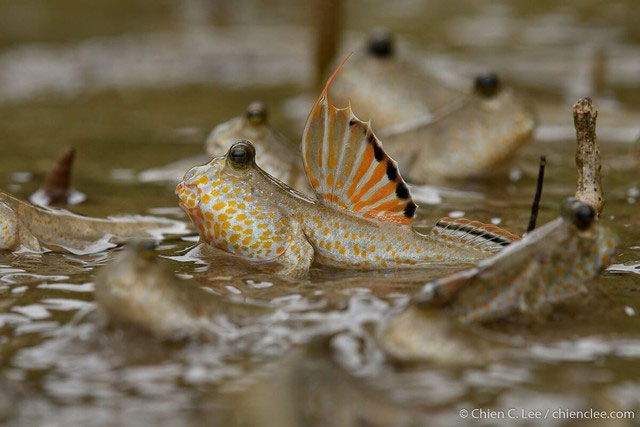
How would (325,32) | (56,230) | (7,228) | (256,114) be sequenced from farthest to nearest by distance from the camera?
(325,32) < (256,114) < (56,230) < (7,228)

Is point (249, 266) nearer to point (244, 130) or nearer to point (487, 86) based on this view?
point (244, 130)

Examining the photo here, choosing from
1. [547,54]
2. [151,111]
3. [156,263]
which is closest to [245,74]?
[151,111]

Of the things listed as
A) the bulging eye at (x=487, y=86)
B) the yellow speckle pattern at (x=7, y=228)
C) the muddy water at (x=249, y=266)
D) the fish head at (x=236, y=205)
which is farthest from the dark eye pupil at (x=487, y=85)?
the yellow speckle pattern at (x=7, y=228)

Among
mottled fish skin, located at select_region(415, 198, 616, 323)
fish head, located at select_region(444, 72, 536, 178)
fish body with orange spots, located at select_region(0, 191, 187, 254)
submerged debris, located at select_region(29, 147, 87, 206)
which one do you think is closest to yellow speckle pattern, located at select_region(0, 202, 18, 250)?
fish body with orange spots, located at select_region(0, 191, 187, 254)

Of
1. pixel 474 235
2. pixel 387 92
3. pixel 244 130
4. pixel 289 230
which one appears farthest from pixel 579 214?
pixel 387 92

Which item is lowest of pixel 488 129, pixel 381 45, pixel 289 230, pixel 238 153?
pixel 289 230

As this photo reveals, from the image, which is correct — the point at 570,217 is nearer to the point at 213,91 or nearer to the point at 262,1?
the point at 213,91
